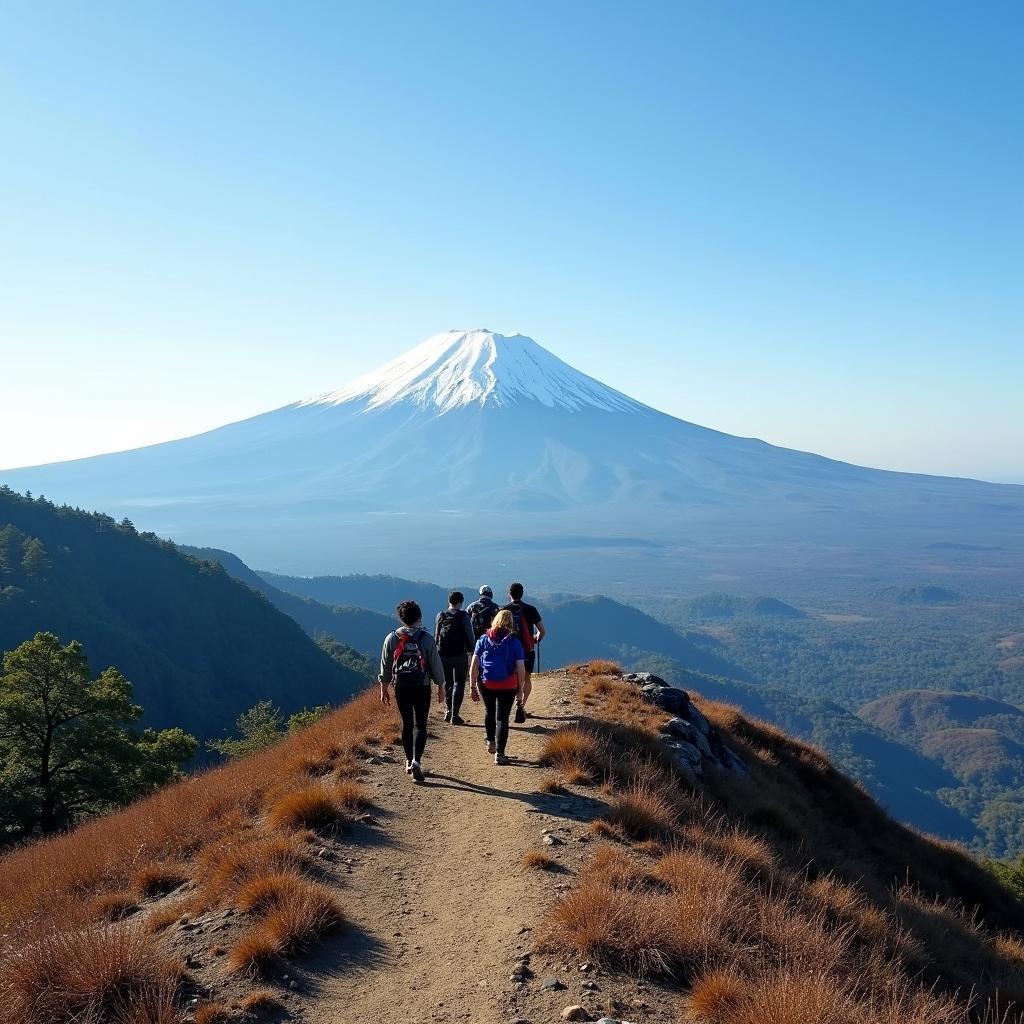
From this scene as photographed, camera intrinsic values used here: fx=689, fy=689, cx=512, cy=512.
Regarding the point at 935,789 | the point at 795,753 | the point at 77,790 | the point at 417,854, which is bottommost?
the point at 935,789

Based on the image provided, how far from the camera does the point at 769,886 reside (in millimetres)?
5824

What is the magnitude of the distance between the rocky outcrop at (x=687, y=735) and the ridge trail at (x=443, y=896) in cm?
235

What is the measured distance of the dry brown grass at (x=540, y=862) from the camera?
5.81m

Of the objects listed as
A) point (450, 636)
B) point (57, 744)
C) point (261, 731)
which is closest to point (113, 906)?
point (450, 636)

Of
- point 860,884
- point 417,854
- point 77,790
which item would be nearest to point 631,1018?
point 417,854

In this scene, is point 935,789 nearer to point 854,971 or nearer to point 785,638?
point 785,638

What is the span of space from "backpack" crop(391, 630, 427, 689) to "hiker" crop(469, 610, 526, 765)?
918mm

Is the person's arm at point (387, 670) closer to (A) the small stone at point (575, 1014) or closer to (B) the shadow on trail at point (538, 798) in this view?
(B) the shadow on trail at point (538, 798)

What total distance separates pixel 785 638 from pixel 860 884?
182665 mm

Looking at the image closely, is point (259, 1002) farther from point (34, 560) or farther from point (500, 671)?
point (34, 560)

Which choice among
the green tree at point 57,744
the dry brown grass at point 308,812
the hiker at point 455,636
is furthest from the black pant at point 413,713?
the green tree at point 57,744

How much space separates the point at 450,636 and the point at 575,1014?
19.1 ft

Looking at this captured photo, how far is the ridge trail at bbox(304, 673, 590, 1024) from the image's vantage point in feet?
13.9

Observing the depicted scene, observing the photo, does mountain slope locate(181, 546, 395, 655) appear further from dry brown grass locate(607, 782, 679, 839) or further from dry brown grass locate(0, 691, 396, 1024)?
dry brown grass locate(607, 782, 679, 839)
